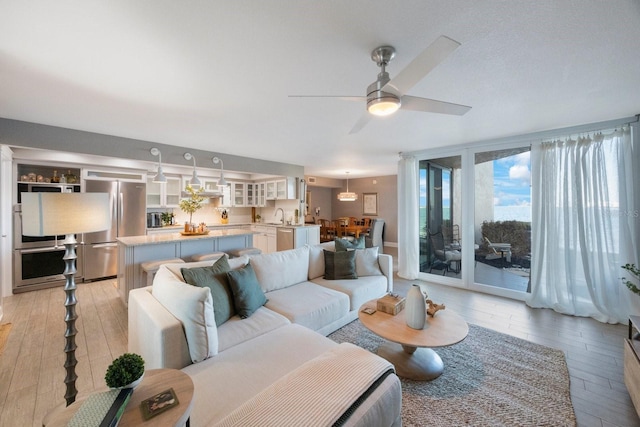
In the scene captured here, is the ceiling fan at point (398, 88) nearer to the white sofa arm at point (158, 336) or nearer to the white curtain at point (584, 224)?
the white sofa arm at point (158, 336)

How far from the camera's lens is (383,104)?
1.64 meters

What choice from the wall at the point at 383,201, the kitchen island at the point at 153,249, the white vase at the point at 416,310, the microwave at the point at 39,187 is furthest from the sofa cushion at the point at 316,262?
the wall at the point at 383,201

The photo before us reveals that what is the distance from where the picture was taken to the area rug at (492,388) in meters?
1.64

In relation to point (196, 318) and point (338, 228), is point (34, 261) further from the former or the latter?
point (338, 228)

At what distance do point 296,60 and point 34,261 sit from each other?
5.24m

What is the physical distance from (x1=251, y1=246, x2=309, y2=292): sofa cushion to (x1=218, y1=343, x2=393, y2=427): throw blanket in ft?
4.73

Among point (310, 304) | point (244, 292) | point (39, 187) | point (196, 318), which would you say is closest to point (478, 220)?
point (310, 304)

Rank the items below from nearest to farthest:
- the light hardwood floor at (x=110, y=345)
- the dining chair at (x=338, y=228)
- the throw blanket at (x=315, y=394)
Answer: the throw blanket at (x=315, y=394) < the light hardwood floor at (x=110, y=345) < the dining chair at (x=338, y=228)

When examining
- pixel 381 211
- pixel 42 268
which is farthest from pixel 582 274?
pixel 42 268

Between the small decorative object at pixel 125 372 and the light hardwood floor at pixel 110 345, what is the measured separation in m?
1.40

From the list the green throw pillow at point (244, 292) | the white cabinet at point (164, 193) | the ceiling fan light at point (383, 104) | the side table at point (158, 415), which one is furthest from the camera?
the white cabinet at point (164, 193)

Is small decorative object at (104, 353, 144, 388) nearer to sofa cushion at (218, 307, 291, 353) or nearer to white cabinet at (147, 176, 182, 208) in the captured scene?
sofa cushion at (218, 307, 291, 353)

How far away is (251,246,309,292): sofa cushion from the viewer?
2717 millimetres

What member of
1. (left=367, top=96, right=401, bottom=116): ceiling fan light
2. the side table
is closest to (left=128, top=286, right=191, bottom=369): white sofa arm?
the side table
